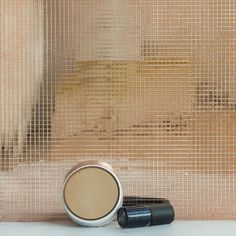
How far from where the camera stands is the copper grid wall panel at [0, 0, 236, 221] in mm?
922

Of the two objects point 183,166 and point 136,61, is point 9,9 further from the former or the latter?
point 183,166

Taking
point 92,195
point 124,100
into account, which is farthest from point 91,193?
point 124,100

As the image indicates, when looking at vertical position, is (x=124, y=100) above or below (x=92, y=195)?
above

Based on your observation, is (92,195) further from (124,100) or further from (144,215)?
(124,100)

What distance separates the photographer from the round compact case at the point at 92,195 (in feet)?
2.78

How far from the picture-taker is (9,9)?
92 centimetres

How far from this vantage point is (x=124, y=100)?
928mm

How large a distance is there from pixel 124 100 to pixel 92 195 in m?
0.20

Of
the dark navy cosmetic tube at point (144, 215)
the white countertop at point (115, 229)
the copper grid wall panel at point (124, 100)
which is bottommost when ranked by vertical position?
the white countertop at point (115, 229)

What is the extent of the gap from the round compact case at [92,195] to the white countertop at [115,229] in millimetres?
22

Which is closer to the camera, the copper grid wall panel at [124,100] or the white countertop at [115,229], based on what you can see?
the white countertop at [115,229]

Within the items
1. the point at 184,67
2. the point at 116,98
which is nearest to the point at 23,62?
the point at 116,98

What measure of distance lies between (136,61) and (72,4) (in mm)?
170

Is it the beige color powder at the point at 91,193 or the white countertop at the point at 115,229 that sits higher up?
the beige color powder at the point at 91,193
